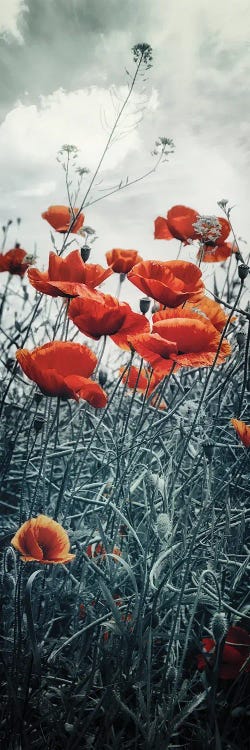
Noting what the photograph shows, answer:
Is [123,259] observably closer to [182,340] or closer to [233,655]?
[182,340]

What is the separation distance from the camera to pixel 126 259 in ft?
4.77

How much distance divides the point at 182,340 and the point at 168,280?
0.65 ft

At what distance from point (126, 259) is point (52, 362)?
657 millimetres

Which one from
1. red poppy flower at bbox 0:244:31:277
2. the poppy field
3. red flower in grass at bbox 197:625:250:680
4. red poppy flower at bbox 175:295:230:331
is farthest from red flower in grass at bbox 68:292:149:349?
red poppy flower at bbox 0:244:31:277

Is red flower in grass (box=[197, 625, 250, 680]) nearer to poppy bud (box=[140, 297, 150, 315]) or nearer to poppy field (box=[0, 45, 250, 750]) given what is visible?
poppy field (box=[0, 45, 250, 750])

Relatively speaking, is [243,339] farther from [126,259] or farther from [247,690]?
[247,690]

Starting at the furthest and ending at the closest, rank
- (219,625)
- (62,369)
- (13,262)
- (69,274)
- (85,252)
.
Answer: (13,262)
(85,252)
(69,274)
(62,369)
(219,625)

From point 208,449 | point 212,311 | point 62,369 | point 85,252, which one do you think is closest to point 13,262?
point 85,252

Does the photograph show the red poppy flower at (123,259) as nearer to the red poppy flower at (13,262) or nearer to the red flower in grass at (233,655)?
the red poppy flower at (13,262)

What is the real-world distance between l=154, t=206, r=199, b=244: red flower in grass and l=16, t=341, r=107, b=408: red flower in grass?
2.63 ft

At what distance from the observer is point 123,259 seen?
146 centimetres

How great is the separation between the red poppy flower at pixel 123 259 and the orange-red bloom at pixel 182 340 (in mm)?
486

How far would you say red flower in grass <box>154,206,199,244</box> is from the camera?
5.08 feet

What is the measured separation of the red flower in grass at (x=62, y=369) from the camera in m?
0.88
